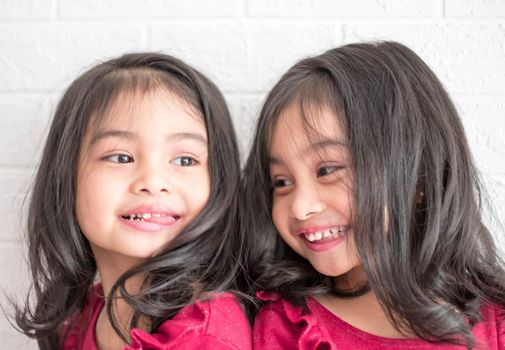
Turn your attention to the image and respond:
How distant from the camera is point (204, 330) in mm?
937

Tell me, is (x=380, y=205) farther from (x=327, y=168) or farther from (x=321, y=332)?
(x=321, y=332)

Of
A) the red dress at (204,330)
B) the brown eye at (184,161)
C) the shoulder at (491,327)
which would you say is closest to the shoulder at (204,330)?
the red dress at (204,330)

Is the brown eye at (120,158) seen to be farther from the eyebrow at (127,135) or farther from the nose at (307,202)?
the nose at (307,202)

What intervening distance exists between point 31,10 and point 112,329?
2.27ft

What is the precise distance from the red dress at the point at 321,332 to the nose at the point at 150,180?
0.26m

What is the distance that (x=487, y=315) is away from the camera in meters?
0.97

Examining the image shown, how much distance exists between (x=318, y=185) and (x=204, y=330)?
282mm

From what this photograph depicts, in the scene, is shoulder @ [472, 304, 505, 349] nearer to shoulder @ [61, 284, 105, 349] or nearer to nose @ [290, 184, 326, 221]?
nose @ [290, 184, 326, 221]

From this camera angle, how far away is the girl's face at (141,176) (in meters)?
1.01

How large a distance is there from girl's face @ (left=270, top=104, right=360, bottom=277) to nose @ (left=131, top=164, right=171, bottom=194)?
0.18 m

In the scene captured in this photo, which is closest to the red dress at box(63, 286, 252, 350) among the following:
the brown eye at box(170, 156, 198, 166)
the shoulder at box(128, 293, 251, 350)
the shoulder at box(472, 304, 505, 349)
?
the shoulder at box(128, 293, 251, 350)

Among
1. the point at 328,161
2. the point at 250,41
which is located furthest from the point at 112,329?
the point at 250,41

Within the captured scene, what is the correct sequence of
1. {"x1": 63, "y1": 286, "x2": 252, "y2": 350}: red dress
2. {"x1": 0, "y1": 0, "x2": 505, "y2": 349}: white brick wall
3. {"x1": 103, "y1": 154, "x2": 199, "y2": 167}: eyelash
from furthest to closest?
{"x1": 0, "y1": 0, "x2": 505, "y2": 349}: white brick wall, {"x1": 103, "y1": 154, "x2": 199, "y2": 167}: eyelash, {"x1": 63, "y1": 286, "x2": 252, "y2": 350}: red dress

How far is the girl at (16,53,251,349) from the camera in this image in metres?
1.00
